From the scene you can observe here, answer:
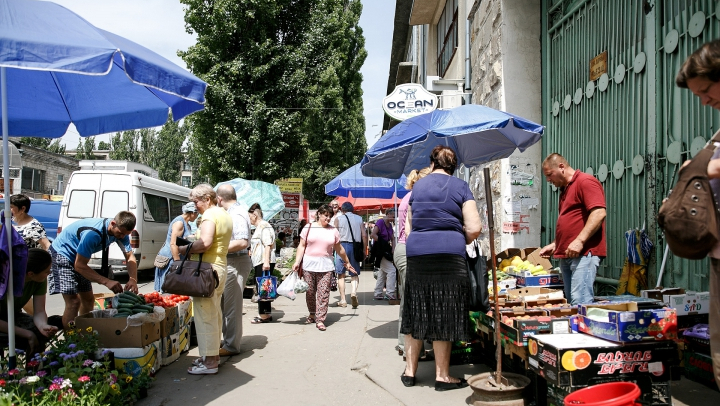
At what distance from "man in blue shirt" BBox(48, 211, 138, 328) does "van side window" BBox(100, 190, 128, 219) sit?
8.35m

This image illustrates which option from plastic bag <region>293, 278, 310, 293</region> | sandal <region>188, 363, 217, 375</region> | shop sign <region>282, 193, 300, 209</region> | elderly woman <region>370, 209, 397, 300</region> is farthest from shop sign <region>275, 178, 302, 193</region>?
sandal <region>188, 363, 217, 375</region>

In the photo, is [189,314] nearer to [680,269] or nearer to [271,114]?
[680,269]

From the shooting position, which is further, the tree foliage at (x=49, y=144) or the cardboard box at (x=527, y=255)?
the tree foliage at (x=49, y=144)

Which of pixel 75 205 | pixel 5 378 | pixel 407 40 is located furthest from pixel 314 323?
pixel 407 40

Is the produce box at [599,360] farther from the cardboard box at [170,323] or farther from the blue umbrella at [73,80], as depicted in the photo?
the cardboard box at [170,323]

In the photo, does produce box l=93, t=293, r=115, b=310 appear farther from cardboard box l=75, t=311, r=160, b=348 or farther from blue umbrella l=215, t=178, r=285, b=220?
blue umbrella l=215, t=178, r=285, b=220

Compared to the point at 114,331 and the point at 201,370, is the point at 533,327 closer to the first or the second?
the point at 201,370

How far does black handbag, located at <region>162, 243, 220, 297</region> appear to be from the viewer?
4.84 metres

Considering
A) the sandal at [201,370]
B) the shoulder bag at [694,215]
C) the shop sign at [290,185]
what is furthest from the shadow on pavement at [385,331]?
the shop sign at [290,185]

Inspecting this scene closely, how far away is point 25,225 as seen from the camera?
22.4ft

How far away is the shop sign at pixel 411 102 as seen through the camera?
950cm


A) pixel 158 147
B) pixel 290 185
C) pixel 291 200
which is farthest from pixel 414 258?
pixel 158 147

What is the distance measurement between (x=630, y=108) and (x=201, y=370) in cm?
488

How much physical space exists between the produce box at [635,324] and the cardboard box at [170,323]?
3.92 metres
